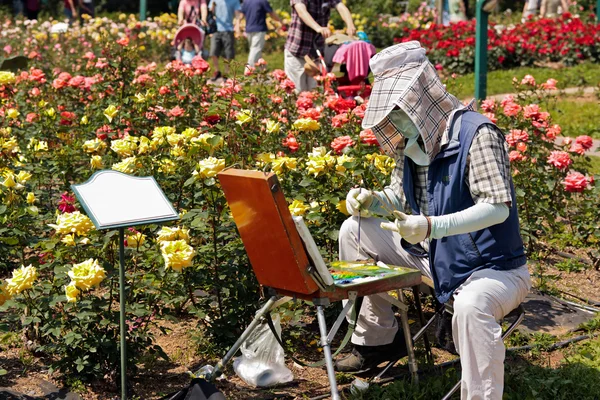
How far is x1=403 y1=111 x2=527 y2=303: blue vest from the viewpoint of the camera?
3.23 metres

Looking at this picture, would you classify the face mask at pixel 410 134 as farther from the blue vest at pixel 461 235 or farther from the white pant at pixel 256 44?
the white pant at pixel 256 44

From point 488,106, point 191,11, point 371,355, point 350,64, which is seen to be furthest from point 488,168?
point 191,11

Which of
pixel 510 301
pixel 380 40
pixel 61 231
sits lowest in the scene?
pixel 380 40

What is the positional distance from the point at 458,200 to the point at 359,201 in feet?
1.41

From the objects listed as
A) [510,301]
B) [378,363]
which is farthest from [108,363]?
[510,301]

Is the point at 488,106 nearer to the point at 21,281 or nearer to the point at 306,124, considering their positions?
the point at 306,124

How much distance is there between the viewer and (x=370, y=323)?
3740 millimetres

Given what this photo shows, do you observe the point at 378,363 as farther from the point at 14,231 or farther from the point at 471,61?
the point at 471,61

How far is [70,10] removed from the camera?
18094 mm

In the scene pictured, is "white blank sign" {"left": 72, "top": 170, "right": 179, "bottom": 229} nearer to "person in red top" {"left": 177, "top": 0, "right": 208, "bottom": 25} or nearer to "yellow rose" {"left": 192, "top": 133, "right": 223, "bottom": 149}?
"yellow rose" {"left": 192, "top": 133, "right": 223, "bottom": 149}

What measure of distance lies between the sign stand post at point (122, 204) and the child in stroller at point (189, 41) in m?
8.94

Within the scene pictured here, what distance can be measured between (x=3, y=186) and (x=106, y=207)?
1005mm

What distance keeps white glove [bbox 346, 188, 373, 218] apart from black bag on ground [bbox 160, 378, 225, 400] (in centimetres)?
87

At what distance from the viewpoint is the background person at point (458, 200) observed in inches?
122
